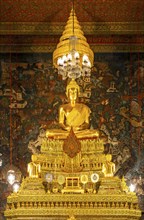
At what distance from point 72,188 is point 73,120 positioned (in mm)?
1724

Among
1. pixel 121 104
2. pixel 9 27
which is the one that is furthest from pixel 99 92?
pixel 9 27

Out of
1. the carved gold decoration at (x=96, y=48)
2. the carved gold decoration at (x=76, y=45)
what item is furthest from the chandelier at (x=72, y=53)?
the carved gold decoration at (x=96, y=48)

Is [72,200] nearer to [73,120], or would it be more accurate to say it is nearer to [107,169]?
[107,169]

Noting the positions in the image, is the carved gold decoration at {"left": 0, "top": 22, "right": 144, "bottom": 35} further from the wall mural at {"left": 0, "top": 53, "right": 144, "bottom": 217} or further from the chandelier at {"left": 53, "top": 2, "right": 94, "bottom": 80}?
the chandelier at {"left": 53, "top": 2, "right": 94, "bottom": 80}

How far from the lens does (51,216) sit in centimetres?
728

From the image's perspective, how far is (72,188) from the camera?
24.5 ft

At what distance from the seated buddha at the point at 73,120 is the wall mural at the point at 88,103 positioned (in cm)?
116

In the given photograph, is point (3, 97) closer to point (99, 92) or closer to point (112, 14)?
point (99, 92)

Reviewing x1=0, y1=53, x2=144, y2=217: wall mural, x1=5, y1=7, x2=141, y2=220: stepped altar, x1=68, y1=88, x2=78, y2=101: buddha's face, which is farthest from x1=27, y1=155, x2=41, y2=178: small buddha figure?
x1=0, y1=53, x2=144, y2=217: wall mural

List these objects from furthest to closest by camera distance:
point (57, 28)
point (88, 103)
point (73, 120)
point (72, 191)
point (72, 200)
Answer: point (57, 28) < point (88, 103) < point (73, 120) < point (72, 191) < point (72, 200)

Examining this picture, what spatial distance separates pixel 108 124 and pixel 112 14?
6.46 feet

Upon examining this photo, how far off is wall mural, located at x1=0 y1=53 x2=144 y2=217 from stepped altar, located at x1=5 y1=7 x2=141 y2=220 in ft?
6.02

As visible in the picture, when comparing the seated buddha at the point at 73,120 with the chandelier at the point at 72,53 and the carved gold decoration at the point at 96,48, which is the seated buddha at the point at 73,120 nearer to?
the chandelier at the point at 72,53

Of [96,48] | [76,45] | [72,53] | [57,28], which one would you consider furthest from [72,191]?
[57,28]
